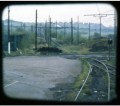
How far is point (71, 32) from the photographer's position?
284 centimetres

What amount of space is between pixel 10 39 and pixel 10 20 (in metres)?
0.22

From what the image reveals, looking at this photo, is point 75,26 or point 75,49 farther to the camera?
point 75,49

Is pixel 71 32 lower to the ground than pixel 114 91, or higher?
higher

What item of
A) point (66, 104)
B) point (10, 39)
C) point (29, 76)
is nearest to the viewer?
point (66, 104)

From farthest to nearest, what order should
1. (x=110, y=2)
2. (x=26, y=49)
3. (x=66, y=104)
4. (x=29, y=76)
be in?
(x=29, y=76)
(x=26, y=49)
(x=66, y=104)
(x=110, y=2)

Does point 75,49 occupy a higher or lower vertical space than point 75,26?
lower

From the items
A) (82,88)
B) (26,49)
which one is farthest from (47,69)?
(26,49)

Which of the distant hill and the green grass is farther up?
the distant hill

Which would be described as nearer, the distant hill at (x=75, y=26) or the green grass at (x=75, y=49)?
the distant hill at (x=75, y=26)

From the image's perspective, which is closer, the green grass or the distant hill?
the distant hill

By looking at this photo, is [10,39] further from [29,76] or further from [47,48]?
[29,76]

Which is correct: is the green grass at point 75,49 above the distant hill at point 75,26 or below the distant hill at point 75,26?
below

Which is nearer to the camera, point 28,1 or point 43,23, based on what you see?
point 28,1

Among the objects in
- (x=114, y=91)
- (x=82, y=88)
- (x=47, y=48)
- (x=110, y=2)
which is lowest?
(x=82, y=88)
